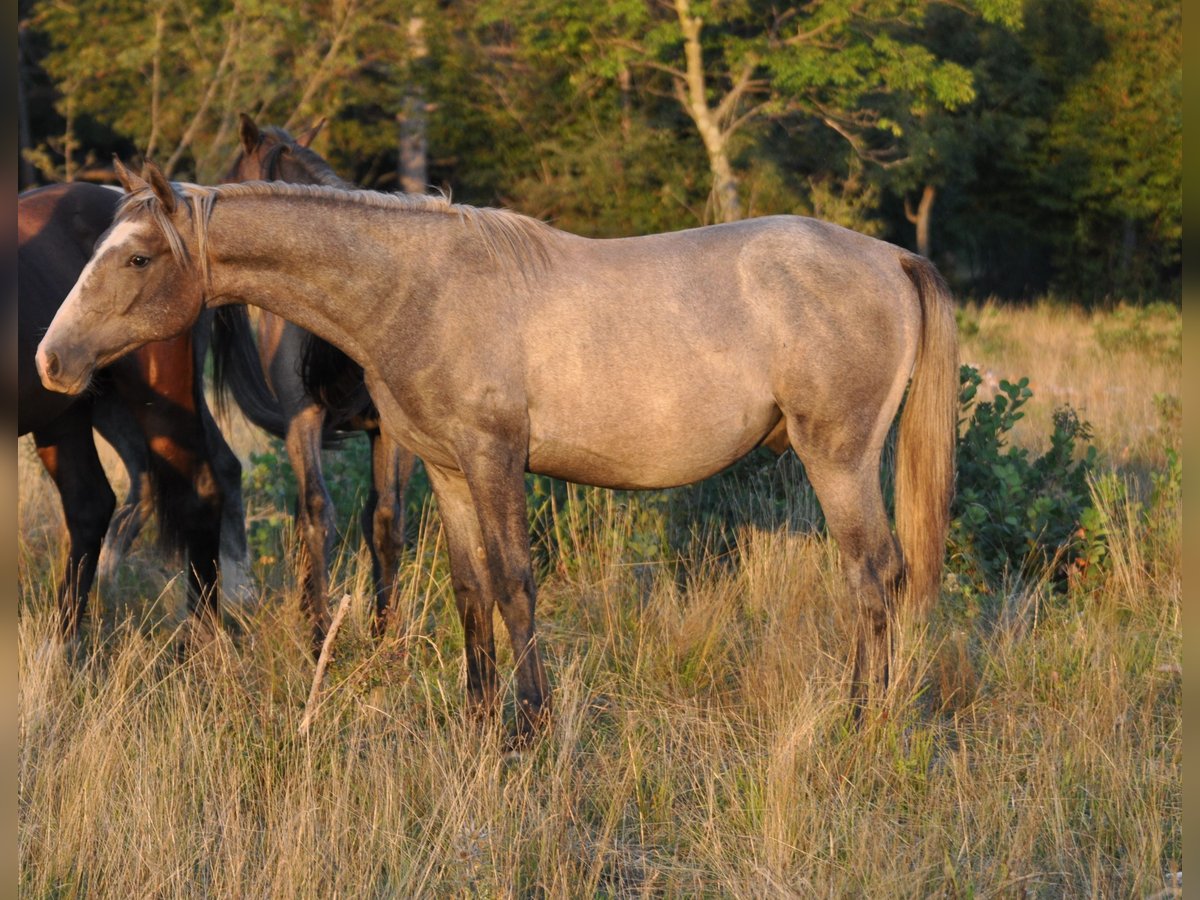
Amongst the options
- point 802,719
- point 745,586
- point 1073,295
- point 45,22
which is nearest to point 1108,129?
point 1073,295

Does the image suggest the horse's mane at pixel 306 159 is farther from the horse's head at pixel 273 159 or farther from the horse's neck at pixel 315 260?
the horse's neck at pixel 315 260

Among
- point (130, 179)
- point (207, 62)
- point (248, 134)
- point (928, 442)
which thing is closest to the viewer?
point (130, 179)

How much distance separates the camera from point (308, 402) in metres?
5.31

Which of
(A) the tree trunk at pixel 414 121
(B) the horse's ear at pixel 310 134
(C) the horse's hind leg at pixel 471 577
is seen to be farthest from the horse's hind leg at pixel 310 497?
(A) the tree trunk at pixel 414 121

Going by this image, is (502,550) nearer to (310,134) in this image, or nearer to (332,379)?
(332,379)

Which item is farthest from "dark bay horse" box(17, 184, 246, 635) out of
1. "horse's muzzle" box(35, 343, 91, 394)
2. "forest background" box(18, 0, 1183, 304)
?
"forest background" box(18, 0, 1183, 304)

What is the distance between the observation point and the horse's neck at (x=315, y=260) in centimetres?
368

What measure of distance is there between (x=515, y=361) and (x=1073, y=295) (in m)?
22.4

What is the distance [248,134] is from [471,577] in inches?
99.8

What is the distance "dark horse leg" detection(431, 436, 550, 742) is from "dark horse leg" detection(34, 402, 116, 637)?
5.91 feet

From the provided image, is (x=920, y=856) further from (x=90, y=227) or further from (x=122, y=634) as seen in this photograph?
(x=90, y=227)

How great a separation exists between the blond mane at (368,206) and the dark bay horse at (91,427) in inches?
55.4

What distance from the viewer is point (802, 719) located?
3746 millimetres

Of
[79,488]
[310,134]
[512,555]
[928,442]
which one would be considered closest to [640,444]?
[512,555]
